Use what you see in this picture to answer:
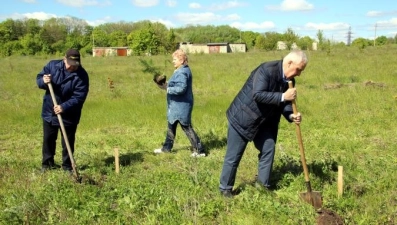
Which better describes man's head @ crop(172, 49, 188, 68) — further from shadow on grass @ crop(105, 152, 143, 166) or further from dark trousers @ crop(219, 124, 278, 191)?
dark trousers @ crop(219, 124, 278, 191)

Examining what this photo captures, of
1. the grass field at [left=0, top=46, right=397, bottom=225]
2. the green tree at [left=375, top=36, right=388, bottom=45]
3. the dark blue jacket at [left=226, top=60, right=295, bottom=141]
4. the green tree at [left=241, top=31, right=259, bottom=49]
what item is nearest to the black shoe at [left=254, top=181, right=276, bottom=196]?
the grass field at [left=0, top=46, right=397, bottom=225]

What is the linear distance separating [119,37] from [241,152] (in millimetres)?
88037

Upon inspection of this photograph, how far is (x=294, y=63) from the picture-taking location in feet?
12.4

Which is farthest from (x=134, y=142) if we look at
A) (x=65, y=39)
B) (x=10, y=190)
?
(x=65, y=39)

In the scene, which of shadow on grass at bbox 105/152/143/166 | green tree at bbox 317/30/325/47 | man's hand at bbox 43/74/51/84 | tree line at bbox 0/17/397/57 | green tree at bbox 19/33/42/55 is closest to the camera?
man's hand at bbox 43/74/51/84

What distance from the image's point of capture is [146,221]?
3.79 m

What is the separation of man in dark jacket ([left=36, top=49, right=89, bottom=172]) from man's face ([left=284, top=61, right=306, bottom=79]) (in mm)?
2686

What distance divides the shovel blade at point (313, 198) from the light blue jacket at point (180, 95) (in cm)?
265

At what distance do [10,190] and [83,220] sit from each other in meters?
1.28

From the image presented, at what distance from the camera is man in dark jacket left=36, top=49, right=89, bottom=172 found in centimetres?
502

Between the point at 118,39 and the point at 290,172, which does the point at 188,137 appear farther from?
the point at 118,39

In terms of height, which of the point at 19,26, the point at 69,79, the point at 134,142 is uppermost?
the point at 19,26

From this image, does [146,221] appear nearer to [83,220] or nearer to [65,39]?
[83,220]

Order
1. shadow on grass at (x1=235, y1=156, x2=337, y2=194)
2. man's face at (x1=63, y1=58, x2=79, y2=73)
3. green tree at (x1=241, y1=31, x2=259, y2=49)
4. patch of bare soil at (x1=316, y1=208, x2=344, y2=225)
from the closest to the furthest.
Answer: patch of bare soil at (x1=316, y1=208, x2=344, y2=225), shadow on grass at (x1=235, y1=156, x2=337, y2=194), man's face at (x1=63, y1=58, x2=79, y2=73), green tree at (x1=241, y1=31, x2=259, y2=49)
